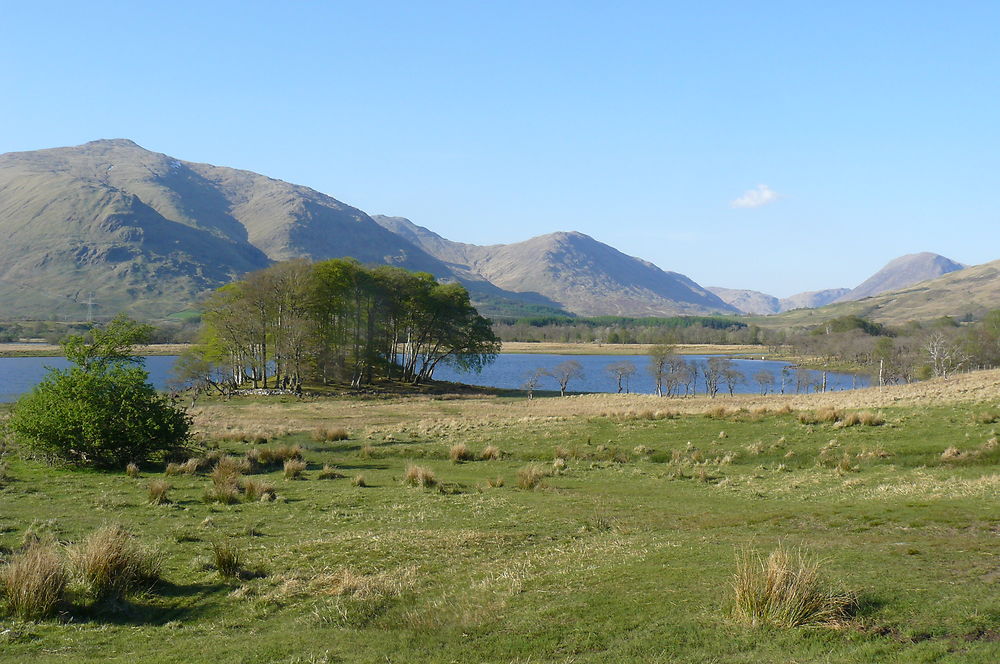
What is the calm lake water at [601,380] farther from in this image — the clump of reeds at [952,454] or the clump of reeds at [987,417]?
the clump of reeds at [952,454]

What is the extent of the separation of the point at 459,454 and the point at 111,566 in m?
18.6

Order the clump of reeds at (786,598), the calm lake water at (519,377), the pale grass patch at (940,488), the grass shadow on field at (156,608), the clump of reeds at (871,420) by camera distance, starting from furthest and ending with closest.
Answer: the calm lake water at (519,377)
the clump of reeds at (871,420)
the pale grass patch at (940,488)
the grass shadow on field at (156,608)
the clump of reeds at (786,598)

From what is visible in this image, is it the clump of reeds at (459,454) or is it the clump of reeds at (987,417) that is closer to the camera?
the clump of reeds at (987,417)

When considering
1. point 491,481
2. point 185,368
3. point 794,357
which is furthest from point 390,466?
point 794,357

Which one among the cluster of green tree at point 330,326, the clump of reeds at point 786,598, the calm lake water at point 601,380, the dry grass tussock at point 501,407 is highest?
the cluster of green tree at point 330,326

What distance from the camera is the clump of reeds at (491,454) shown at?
2825 cm

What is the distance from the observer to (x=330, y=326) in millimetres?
69000

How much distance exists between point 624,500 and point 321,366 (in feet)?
179

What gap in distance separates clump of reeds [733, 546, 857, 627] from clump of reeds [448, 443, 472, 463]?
66.7 feet

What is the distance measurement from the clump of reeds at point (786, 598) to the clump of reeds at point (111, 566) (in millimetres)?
8070

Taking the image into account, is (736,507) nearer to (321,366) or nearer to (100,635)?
(100,635)

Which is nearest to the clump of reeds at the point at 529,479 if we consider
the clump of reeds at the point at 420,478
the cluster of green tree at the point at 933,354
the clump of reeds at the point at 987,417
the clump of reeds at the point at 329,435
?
the clump of reeds at the point at 420,478

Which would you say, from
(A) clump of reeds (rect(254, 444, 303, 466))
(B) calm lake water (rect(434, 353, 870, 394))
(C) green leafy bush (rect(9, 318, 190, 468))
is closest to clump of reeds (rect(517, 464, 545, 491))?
(A) clump of reeds (rect(254, 444, 303, 466))

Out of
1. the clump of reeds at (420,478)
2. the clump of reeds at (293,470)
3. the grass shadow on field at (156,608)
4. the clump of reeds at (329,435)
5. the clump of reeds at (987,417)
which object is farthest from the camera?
the clump of reeds at (329,435)
